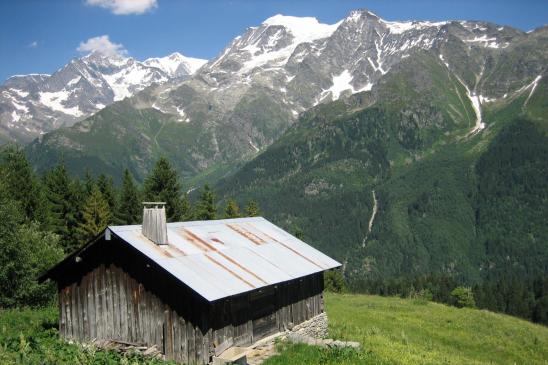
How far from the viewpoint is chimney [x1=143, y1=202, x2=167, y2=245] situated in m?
25.7

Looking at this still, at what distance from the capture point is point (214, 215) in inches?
2913

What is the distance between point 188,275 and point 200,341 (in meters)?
2.99

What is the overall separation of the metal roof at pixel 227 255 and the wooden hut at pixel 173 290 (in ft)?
0.22

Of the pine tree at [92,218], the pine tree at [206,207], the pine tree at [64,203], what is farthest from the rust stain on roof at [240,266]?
the pine tree at [206,207]

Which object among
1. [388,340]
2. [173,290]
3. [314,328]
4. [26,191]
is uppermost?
[26,191]

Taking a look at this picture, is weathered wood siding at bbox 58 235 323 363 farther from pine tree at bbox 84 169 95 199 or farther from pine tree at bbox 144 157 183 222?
pine tree at bbox 84 169 95 199

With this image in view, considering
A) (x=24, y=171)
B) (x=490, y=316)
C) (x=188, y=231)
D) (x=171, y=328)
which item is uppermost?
(x=24, y=171)

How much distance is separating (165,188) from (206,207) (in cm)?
963

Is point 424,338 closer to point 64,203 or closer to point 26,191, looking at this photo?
point 26,191

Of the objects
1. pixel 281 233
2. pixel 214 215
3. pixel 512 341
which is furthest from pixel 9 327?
pixel 214 215

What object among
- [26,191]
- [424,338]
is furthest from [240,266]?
[26,191]

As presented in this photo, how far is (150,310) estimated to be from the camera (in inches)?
956

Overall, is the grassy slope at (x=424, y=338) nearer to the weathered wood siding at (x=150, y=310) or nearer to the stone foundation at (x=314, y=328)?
the stone foundation at (x=314, y=328)

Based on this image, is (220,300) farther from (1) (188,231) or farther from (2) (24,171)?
(2) (24,171)
